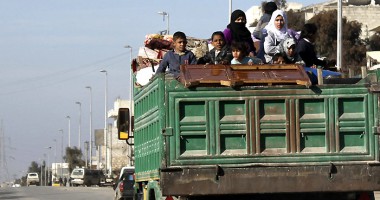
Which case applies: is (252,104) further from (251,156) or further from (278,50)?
(278,50)

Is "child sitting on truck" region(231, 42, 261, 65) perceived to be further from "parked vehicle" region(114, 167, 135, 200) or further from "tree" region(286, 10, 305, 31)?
"tree" region(286, 10, 305, 31)

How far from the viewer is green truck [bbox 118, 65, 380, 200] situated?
11625 millimetres

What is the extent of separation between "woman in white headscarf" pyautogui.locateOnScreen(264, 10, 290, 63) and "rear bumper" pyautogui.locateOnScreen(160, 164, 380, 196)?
263 cm

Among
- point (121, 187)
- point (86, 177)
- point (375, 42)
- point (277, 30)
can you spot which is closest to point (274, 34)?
point (277, 30)

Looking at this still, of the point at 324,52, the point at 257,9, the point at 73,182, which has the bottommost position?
the point at 73,182

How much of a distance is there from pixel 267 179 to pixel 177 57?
2609 mm

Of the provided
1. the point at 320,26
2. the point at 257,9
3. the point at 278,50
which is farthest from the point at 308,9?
the point at 278,50

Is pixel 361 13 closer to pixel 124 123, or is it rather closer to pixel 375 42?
pixel 375 42

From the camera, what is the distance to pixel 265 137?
11.7 meters

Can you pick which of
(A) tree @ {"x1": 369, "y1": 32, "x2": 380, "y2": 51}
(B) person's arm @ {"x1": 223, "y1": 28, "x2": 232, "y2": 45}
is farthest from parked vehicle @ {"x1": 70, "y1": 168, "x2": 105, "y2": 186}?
(B) person's arm @ {"x1": 223, "y1": 28, "x2": 232, "y2": 45}

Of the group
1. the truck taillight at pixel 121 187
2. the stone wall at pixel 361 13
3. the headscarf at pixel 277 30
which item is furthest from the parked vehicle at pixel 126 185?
the stone wall at pixel 361 13

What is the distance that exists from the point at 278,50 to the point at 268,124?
246cm

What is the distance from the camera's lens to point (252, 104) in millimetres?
11695

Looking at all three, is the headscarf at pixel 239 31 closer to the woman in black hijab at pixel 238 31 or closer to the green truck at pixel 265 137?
the woman in black hijab at pixel 238 31
